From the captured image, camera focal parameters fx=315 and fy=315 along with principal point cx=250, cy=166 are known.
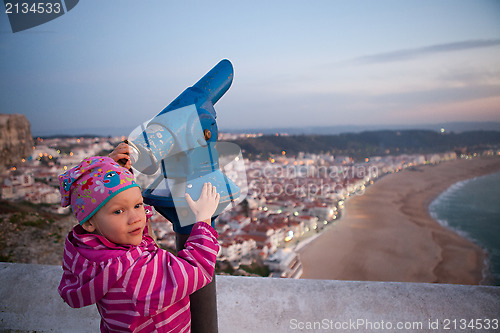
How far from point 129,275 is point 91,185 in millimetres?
184

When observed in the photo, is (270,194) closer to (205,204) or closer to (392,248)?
(392,248)

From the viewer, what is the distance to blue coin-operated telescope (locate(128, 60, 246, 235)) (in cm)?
75

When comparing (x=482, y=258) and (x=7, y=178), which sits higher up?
(x=7, y=178)

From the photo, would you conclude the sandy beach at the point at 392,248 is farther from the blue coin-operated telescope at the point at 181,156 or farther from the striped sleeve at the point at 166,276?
the striped sleeve at the point at 166,276

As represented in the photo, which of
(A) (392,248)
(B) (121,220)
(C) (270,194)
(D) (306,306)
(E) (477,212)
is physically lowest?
(A) (392,248)

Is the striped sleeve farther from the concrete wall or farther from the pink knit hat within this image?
the concrete wall

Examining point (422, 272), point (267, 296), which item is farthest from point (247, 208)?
point (267, 296)

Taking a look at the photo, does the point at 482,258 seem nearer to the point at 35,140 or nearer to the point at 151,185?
the point at 151,185

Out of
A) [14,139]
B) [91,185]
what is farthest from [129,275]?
[14,139]

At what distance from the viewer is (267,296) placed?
1432 millimetres

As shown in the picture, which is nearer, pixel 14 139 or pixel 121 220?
pixel 121 220

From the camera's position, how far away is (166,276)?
23.6 inches

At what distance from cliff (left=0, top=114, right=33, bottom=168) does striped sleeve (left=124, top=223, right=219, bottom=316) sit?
53.4ft

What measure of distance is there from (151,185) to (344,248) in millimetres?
11095
